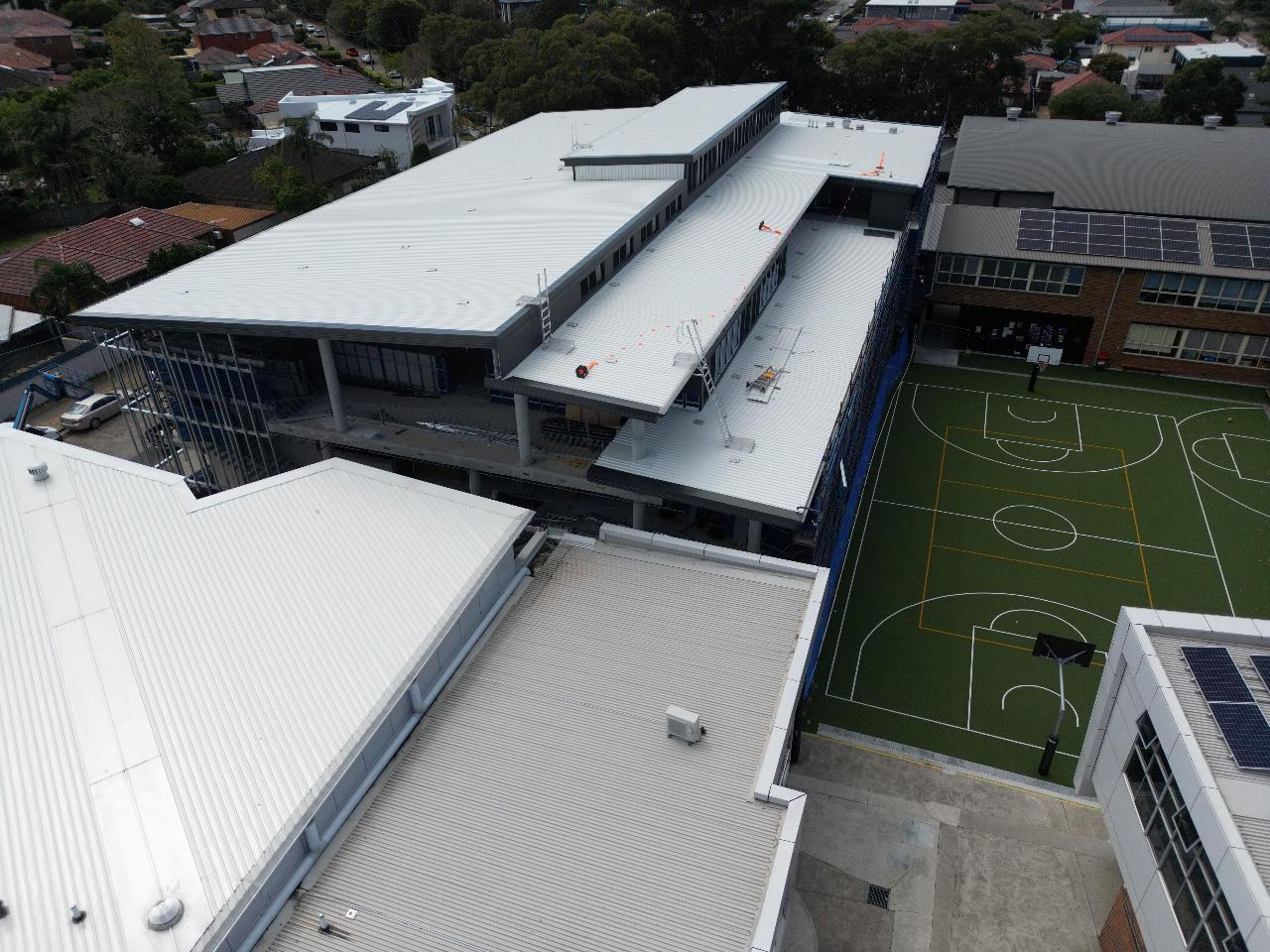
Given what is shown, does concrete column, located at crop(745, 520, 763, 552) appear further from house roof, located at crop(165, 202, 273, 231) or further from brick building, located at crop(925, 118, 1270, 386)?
house roof, located at crop(165, 202, 273, 231)

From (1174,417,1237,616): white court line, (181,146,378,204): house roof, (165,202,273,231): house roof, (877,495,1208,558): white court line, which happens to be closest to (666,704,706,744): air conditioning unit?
(877,495,1208,558): white court line

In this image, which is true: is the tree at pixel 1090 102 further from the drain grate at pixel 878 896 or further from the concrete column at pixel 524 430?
the drain grate at pixel 878 896

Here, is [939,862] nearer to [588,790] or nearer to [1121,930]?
[1121,930]

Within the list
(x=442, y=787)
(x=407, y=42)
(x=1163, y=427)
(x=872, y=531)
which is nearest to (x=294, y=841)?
(x=442, y=787)

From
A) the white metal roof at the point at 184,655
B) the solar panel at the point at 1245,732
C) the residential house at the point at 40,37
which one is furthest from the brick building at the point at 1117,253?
the residential house at the point at 40,37

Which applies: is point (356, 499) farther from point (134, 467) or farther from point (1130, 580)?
point (1130, 580)
